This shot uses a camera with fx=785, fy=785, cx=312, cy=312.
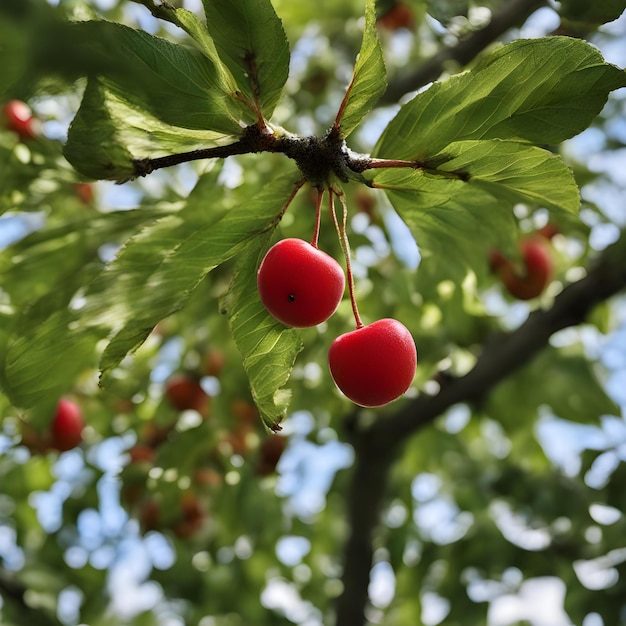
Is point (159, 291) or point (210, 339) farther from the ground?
point (159, 291)

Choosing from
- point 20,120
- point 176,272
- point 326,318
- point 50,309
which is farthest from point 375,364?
point 20,120

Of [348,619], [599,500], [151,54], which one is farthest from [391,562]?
[151,54]

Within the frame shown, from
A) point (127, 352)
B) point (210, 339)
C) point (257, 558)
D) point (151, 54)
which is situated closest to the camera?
point (151, 54)

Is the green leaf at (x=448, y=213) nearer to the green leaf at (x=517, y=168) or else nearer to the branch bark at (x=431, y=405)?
the green leaf at (x=517, y=168)

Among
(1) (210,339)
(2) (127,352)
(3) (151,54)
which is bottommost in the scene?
(1) (210,339)

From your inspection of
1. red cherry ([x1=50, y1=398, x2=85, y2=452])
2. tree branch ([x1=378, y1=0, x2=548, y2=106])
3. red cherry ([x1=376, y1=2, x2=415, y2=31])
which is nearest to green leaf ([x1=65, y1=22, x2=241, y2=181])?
tree branch ([x1=378, y1=0, x2=548, y2=106])

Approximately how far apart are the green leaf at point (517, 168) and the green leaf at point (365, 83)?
12cm

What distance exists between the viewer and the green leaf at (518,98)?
1023 mm

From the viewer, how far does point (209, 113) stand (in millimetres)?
1056

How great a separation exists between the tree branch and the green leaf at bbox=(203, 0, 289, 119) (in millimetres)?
1071

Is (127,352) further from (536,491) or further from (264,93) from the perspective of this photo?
(536,491)

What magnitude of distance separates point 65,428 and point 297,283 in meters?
1.56

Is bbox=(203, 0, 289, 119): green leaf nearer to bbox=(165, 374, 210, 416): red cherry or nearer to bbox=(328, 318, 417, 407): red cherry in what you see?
bbox=(328, 318, 417, 407): red cherry

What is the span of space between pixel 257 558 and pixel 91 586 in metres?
0.69
